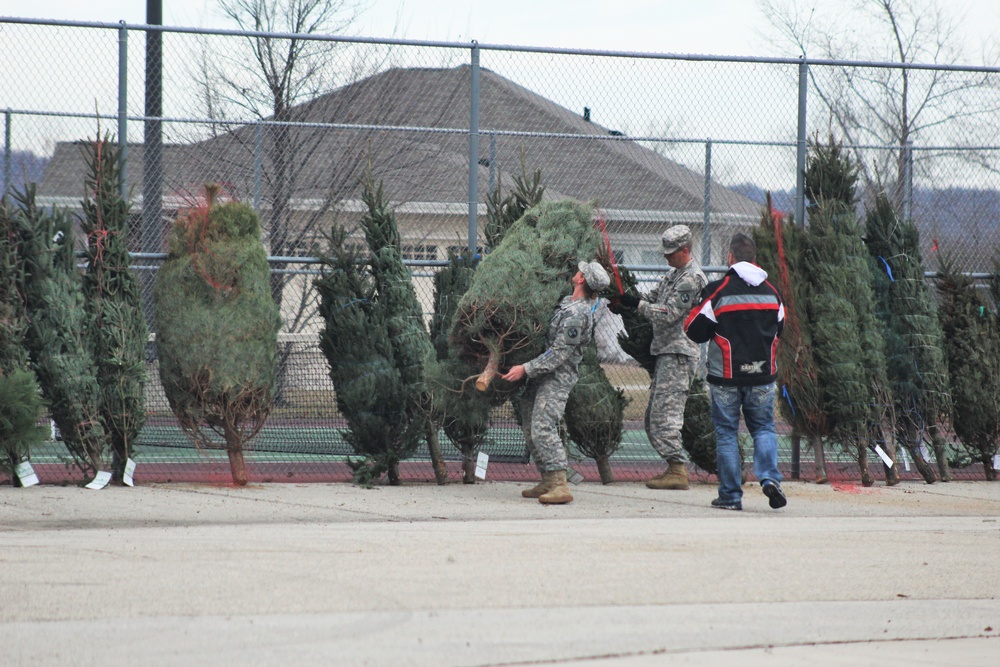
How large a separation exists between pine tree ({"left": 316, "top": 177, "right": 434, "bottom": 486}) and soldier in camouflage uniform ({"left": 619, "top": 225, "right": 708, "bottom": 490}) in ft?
5.56

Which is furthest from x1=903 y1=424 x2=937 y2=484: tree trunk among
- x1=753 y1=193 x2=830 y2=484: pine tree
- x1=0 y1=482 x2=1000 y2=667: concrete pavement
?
x1=0 y1=482 x2=1000 y2=667: concrete pavement

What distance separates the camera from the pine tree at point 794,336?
943cm

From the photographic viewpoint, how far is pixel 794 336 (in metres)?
9.46

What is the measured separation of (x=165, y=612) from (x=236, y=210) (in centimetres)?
437

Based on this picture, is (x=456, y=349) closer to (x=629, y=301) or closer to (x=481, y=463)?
(x=481, y=463)

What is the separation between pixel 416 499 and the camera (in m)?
8.30

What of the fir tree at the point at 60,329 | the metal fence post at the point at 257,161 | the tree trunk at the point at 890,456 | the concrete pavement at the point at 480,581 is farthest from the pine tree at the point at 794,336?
the fir tree at the point at 60,329

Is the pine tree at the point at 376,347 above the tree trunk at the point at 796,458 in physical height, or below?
above

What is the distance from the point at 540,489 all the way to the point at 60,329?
143 inches

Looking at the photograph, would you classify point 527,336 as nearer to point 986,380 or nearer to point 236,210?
point 236,210

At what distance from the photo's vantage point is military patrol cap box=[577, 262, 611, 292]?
808 centimetres

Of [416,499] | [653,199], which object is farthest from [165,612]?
[653,199]

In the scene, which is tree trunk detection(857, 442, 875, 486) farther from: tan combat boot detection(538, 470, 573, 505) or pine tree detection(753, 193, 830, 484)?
tan combat boot detection(538, 470, 573, 505)

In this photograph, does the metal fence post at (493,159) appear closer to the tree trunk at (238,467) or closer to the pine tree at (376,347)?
the pine tree at (376,347)
